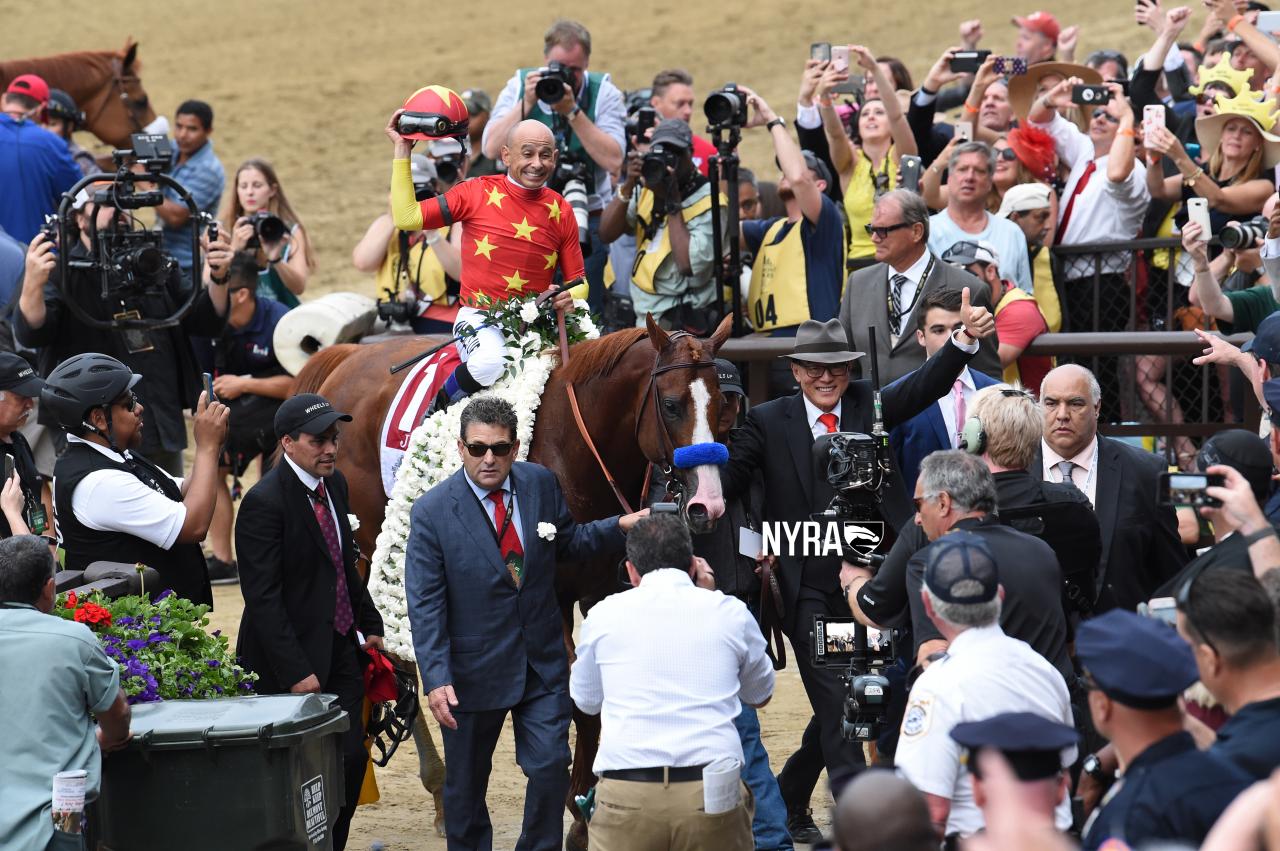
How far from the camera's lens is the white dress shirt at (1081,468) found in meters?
7.22

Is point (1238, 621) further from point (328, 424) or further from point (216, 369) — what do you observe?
point (216, 369)

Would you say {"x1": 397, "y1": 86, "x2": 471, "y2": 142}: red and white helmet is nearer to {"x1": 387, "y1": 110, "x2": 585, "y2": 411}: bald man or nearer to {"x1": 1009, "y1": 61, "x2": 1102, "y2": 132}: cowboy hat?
{"x1": 387, "y1": 110, "x2": 585, "y2": 411}: bald man

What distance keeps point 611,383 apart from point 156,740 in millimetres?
2706

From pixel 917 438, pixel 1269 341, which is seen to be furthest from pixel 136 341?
pixel 1269 341

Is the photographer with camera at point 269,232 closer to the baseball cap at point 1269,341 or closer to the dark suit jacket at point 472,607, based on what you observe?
the dark suit jacket at point 472,607

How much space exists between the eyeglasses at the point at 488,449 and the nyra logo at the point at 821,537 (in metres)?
1.10

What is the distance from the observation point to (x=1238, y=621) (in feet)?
14.2

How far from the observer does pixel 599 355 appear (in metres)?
8.20

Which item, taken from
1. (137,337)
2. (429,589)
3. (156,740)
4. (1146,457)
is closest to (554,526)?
(429,589)

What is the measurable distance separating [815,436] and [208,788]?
2.88 metres

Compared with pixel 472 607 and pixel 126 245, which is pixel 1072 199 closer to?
pixel 126 245

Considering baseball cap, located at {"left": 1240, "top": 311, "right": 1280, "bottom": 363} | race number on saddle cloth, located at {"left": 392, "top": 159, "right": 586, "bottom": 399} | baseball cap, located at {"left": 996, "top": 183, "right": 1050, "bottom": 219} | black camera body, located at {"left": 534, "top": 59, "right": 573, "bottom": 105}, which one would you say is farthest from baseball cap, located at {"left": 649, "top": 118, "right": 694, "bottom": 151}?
baseball cap, located at {"left": 1240, "top": 311, "right": 1280, "bottom": 363}

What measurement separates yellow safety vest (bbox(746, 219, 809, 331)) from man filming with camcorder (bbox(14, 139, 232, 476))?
317cm

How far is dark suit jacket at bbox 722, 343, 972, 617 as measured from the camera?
754cm
